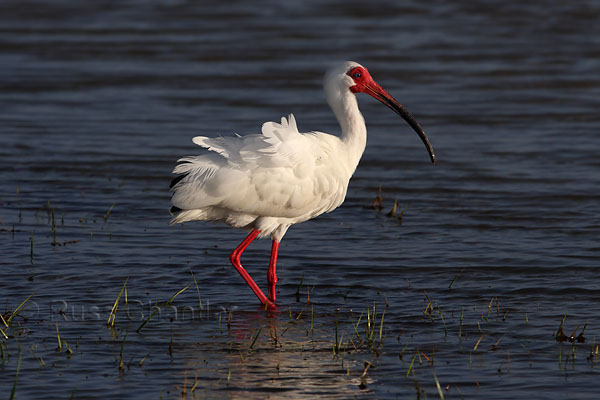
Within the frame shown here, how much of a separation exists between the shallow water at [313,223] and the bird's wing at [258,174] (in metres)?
0.70

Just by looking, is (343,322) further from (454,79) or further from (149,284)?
(454,79)

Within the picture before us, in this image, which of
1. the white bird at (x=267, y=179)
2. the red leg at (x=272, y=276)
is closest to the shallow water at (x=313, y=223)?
the red leg at (x=272, y=276)

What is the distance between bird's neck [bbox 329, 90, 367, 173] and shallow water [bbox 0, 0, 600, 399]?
35.8 inches

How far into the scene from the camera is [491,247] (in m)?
8.90

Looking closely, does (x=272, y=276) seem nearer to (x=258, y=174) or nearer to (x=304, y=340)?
(x=258, y=174)

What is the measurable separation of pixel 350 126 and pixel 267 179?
99cm

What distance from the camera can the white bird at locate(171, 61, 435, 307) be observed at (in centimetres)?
736

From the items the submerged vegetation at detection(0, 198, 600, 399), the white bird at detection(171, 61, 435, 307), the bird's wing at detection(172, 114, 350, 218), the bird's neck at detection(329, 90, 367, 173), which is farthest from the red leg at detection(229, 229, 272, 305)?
the bird's neck at detection(329, 90, 367, 173)

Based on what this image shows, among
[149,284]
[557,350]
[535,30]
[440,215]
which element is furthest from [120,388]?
[535,30]

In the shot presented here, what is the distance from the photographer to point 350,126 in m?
8.11

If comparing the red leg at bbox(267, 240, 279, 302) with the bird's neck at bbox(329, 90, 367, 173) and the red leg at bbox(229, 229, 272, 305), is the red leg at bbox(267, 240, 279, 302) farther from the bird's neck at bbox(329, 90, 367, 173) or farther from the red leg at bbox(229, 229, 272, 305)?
the bird's neck at bbox(329, 90, 367, 173)

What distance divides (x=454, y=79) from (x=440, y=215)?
6839 mm

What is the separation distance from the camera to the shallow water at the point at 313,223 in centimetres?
612

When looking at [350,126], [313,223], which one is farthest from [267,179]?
[313,223]
